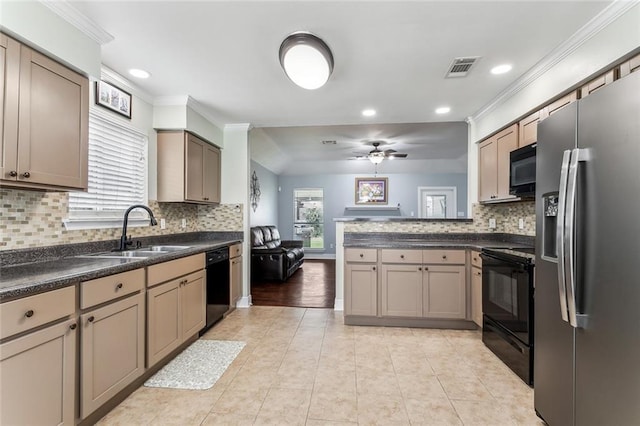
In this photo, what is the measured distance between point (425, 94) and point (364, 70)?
0.89 meters

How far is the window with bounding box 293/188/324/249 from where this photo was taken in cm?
891

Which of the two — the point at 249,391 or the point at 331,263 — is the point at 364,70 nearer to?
the point at 249,391

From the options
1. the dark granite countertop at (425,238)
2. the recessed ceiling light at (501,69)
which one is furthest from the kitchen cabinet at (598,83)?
the dark granite countertop at (425,238)

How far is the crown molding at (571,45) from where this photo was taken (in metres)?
1.76

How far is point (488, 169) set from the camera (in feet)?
11.4

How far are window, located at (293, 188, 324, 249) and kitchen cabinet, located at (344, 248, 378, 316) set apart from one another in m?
5.43

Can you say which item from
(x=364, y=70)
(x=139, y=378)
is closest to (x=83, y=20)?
(x=364, y=70)

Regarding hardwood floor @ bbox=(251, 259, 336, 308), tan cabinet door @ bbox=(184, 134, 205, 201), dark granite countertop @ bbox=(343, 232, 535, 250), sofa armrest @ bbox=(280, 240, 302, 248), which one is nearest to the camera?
tan cabinet door @ bbox=(184, 134, 205, 201)

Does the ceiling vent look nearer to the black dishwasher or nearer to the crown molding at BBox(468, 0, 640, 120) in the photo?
the crown molding at BBox(468, 0, 640, 120)

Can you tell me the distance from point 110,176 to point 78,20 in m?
1.29

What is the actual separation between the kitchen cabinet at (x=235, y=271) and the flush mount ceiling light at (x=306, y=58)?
2.30 m

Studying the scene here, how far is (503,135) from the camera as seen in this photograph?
317cm

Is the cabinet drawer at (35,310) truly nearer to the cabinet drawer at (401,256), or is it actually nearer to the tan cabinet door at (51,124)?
the tan cabinet door at (51,124)

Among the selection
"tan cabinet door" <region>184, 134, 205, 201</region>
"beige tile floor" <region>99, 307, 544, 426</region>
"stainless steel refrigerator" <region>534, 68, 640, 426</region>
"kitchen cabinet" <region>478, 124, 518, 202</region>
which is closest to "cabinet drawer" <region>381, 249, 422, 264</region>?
"beige tile floor" <region>99, 307, 544, 426</region>
